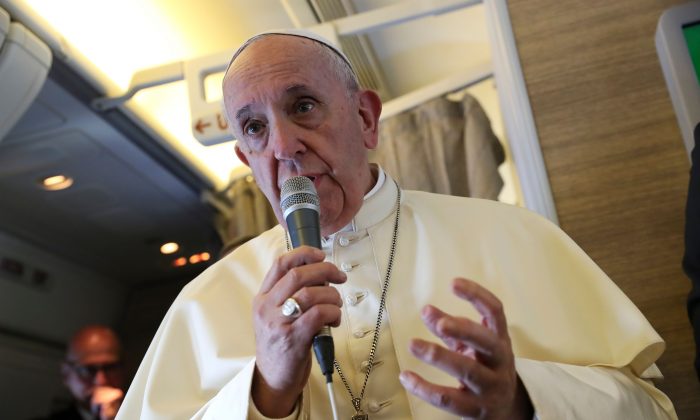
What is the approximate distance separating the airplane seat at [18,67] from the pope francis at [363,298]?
113 cm

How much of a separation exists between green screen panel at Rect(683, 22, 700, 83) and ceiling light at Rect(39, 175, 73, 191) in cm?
291

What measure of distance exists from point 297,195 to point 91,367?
3.10m

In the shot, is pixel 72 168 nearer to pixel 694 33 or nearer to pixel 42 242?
pixel 42 242

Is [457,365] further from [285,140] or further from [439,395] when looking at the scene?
[285,140]

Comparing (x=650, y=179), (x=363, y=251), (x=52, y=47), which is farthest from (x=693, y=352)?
(x=52, y=47)

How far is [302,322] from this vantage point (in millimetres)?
993

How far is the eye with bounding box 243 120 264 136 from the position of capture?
1.50 metres

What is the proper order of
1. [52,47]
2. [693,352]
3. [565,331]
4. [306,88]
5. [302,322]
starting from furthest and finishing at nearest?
[52,47], [693,352], [306,88], [565,331], [302,322]

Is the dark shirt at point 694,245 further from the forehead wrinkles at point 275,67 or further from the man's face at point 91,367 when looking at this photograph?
the man's face at point 91,367

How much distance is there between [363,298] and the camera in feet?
4.82

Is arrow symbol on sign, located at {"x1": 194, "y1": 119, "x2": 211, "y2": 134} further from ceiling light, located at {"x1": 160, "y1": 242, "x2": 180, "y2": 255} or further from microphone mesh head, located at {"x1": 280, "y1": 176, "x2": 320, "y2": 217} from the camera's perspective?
ceiling light, located at {"x1": 160, "y1": 242, "x2": 180, "y2": 255}

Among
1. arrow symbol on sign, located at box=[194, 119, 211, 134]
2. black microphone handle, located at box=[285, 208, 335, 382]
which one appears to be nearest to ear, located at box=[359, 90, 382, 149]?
black microphone handle, located at box=[285, 208, 335, 382]

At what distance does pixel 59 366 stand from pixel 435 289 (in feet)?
11.0

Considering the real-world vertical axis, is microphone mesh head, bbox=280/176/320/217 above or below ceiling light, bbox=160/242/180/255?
below
